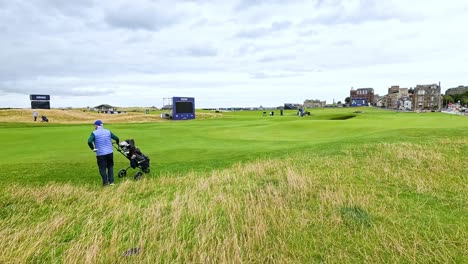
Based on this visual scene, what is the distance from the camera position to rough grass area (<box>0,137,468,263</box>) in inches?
193

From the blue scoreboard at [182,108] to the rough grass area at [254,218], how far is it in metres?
55.2

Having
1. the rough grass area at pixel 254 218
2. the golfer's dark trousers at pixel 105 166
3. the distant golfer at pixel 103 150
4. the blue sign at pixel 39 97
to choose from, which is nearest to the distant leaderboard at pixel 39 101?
the blue sign at pixel 39 97

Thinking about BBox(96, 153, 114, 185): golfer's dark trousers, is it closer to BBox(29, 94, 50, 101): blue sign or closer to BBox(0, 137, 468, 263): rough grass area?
BBox(0, 137, 468, 263): rough grass area

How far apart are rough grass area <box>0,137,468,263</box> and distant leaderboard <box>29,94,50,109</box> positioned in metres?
88.9

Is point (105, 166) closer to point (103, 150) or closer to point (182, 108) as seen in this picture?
point (103, 150)

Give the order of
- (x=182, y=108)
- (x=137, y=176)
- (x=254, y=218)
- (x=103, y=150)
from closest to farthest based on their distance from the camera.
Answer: (x=254, y=218) → (x=103, y=150) → (x=137, y=176) → (x=182, y=108)

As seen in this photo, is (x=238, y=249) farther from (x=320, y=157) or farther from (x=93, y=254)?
(x=320, y=157)

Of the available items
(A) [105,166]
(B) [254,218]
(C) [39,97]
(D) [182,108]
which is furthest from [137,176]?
(C) [39,97]

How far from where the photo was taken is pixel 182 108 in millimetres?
65500

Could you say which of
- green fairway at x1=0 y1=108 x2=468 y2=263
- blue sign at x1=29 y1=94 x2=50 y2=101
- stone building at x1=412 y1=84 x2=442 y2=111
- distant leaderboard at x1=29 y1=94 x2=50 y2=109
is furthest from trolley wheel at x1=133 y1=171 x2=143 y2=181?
stone building at x1=412 y1=84 x2=442 y2=111

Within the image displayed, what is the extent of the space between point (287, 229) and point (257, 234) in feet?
2.24

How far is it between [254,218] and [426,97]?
169802 millimetres

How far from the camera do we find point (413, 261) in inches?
174

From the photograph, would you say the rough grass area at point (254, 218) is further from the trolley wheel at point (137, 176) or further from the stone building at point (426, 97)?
the stone building at point (426, 97)
